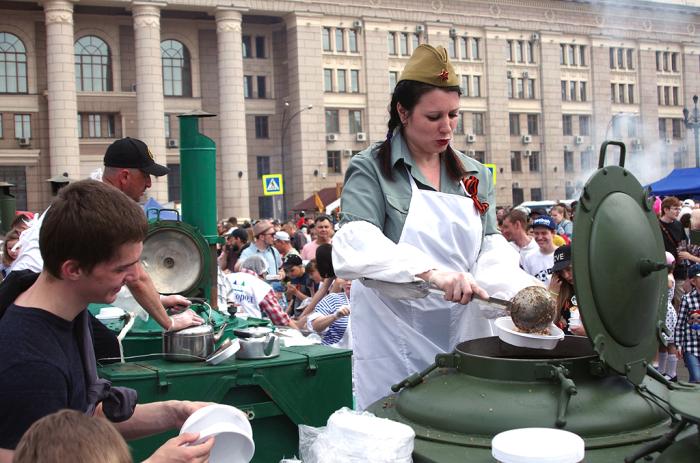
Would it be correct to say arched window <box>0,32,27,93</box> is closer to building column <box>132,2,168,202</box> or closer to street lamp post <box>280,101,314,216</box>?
building column <box>132,2,168,202</box>

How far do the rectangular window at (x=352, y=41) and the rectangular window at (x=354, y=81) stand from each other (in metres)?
1.36

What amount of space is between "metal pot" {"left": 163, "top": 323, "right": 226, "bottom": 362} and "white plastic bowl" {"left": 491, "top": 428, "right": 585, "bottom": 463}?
2.35 metres

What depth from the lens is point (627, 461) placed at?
212cm

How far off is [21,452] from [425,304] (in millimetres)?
1784

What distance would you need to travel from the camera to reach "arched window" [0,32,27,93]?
2083 inches

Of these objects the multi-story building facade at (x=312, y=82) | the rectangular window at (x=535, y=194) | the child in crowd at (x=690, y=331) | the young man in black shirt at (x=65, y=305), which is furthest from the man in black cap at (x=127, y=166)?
the rectangular window at (x=535, y=194)

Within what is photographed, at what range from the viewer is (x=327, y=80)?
187 ft

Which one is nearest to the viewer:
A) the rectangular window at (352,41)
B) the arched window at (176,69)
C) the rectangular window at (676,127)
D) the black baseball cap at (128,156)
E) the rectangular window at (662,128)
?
the black baseball cap at (128,156)

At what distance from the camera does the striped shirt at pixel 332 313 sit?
24.2 ft

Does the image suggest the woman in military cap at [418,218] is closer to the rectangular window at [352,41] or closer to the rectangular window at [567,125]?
the rectangular window at [352,41]

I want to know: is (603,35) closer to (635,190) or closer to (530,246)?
(530,246)

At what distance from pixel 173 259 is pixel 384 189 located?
2625mm

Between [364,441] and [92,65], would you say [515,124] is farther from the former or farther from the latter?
[364,441]

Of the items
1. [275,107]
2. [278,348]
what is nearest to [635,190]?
[278,348]
